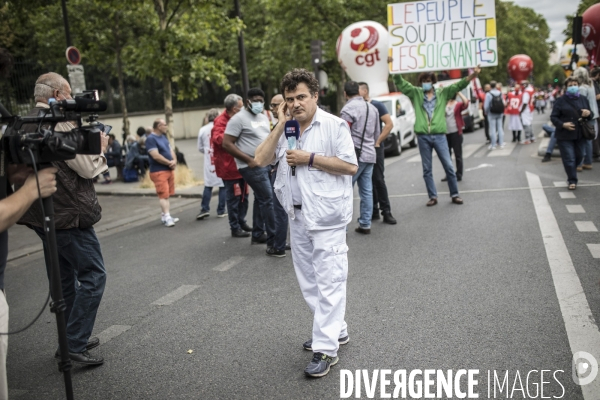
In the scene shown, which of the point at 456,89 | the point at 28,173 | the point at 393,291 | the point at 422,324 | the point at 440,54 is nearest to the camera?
the point at 28,173

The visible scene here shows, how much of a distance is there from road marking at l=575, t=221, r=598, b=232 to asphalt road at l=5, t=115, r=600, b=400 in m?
0.09

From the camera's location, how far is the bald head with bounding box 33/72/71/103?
13.0 feet

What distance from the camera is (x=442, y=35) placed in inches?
434

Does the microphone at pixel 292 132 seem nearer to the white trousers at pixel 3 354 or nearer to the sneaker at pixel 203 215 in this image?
the white trousers at pixel 3 354

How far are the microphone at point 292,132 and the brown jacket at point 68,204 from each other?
4.54 feet

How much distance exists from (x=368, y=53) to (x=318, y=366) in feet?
53.0

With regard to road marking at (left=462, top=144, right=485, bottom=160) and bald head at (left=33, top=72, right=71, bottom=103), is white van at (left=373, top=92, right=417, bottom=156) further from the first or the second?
bald head at (left=33, top=72, right=71, bottom=103)

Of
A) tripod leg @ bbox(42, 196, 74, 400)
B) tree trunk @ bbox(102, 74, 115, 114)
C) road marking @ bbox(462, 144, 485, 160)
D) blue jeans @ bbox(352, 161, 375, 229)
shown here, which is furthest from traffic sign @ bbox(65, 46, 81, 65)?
tree trunk @ bbox(102, 74, 115, 114)

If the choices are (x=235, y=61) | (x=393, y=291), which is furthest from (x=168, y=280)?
(x=235, y=61)

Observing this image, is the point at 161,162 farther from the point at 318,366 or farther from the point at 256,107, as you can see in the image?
the point at 318,366

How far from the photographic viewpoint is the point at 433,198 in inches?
360

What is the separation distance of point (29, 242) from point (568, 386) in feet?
26.4

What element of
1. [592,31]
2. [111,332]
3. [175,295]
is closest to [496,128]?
[592,31]

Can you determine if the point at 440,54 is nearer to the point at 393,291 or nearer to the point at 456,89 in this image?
the point at 456,89
